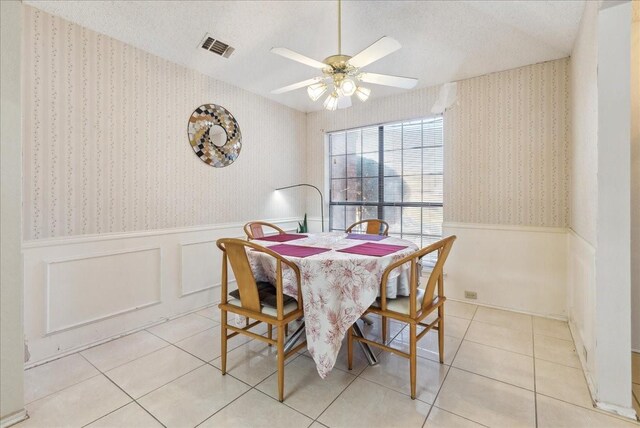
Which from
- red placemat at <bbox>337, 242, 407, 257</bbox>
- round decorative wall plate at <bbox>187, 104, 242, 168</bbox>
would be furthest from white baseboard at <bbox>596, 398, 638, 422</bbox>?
round decorative wall plate at <bbox>187, 104, 242, 168</bbox>

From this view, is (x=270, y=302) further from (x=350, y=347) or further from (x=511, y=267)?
(x=511, y=267)

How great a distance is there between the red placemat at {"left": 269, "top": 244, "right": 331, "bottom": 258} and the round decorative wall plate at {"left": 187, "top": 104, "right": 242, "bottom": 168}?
5.18ft

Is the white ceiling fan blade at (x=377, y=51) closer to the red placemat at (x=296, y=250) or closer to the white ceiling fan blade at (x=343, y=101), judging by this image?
the white ceiling fan blade at (x=343, y=101)

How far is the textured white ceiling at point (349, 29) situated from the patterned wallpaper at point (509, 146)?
8.0 inches

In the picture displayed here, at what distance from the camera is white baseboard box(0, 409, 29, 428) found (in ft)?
4.93

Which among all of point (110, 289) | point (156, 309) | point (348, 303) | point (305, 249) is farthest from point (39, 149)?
point (348, 303)

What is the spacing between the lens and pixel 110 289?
2508mm

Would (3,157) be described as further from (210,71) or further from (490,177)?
(490,177)

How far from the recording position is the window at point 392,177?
3670mm

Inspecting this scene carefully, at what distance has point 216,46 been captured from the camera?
2.76 meters

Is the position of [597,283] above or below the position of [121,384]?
above

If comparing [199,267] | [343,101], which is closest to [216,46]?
[343,101]

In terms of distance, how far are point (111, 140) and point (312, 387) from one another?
2.50 metres

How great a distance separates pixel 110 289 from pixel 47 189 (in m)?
0.91
